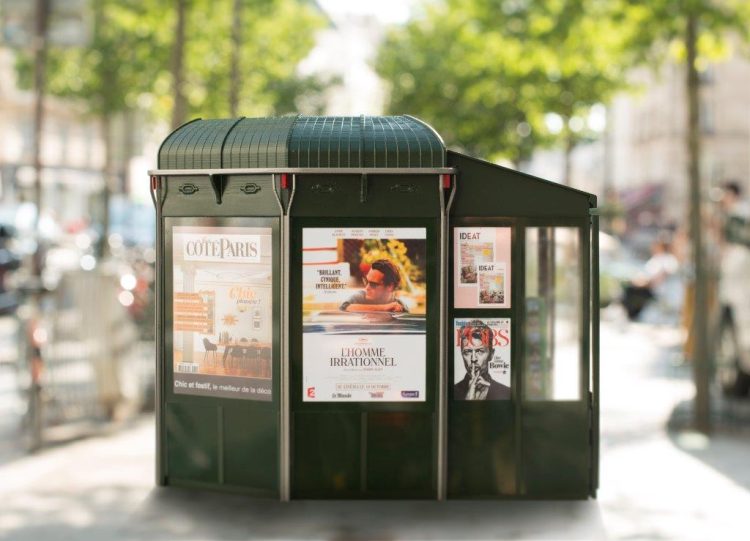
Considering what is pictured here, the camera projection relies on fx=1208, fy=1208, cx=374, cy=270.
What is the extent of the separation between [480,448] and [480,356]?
1.79 ft

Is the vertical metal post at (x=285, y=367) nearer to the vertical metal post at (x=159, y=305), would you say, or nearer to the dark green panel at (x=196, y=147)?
the dark green panel at (x=196, y=147)

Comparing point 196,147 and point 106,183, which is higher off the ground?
point 106,183

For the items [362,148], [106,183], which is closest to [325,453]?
[362,148]

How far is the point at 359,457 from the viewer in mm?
6934

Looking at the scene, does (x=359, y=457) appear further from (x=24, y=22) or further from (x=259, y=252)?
(x=24, y=22)

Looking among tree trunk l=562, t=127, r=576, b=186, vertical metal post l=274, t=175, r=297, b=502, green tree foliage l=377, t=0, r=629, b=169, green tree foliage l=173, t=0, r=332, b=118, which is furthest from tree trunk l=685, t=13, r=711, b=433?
tree trunk l=562, t=127, r=576, b=186

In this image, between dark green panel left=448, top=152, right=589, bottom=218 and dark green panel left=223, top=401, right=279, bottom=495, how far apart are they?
1625 mm

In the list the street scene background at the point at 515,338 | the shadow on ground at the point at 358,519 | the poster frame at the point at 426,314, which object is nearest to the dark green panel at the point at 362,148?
the poster frame at the point at 426,314

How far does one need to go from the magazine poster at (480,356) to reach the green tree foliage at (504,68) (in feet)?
18.9

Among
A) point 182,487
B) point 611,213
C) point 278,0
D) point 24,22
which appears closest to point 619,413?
point 182,487

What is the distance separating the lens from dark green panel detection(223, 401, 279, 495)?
22.8 feet

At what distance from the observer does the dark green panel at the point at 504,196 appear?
6.74 m

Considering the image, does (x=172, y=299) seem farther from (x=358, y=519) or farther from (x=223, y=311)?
(x=358, y=519)

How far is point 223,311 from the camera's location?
6.96 m
